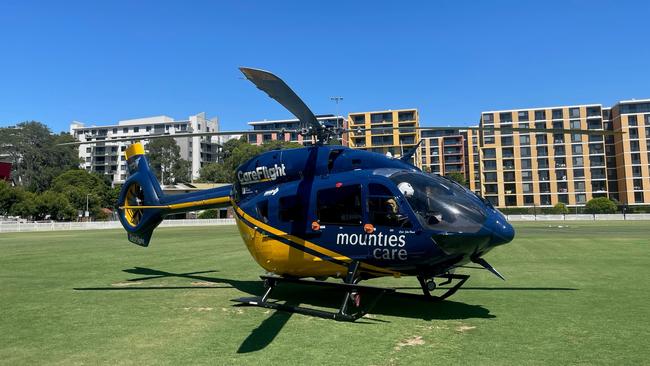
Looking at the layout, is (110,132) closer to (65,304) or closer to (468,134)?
(468,134)

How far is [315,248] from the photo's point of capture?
8.77m

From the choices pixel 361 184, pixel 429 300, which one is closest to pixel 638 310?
pixel 429 300

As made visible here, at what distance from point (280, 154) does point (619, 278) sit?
9643mm

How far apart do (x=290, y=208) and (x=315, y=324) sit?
2.48 meters

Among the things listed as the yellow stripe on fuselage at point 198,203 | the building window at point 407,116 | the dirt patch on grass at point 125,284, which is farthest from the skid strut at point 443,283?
the building window at point 407,116

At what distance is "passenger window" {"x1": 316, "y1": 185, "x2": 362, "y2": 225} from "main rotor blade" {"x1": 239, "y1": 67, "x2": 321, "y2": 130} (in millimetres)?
1544

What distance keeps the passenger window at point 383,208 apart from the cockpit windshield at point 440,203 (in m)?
0.25

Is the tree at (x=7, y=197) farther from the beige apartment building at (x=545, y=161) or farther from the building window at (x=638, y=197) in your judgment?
the building window at (x=638, y=197)

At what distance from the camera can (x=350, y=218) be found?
27.7 feet

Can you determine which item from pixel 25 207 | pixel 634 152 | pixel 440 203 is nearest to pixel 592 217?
pixel 634 152

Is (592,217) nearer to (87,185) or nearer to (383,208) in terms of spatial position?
(383,208)

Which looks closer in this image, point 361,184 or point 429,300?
point 361,184

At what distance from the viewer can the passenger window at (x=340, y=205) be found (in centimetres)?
841

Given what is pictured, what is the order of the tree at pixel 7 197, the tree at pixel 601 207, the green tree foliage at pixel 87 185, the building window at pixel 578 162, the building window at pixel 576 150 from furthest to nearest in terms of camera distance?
the building window at pixel 576 150 → the building window at pixel 578 162 → the green tree foliage at pixel 87 185 → the tree at pixel 601 207 → the tree at pixel 7 197
